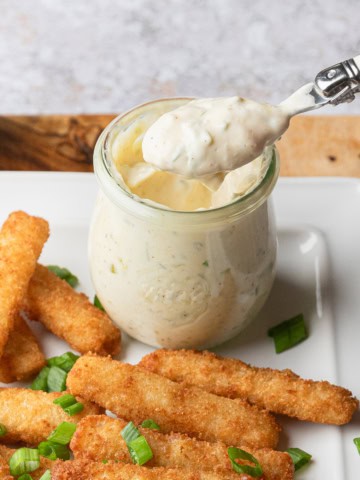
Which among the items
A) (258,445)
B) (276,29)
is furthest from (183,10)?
(258,445)

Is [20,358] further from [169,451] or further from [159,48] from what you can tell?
[159,48]

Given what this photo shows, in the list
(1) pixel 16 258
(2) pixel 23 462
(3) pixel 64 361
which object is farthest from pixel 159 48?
(2) pixel 23 462

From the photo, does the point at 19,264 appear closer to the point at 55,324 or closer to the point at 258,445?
the point at 55,324

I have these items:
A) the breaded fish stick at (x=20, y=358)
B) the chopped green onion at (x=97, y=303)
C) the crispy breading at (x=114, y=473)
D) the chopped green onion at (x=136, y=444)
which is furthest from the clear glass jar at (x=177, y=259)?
the crispy breading at (x=114, y=473)

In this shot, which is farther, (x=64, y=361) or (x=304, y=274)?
(x=304, y=274)

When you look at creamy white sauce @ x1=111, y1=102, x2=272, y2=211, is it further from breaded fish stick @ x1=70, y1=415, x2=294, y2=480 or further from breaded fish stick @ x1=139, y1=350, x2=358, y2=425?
breaded fish stick @ x1=70, y1=415, x2=294, y2=480
